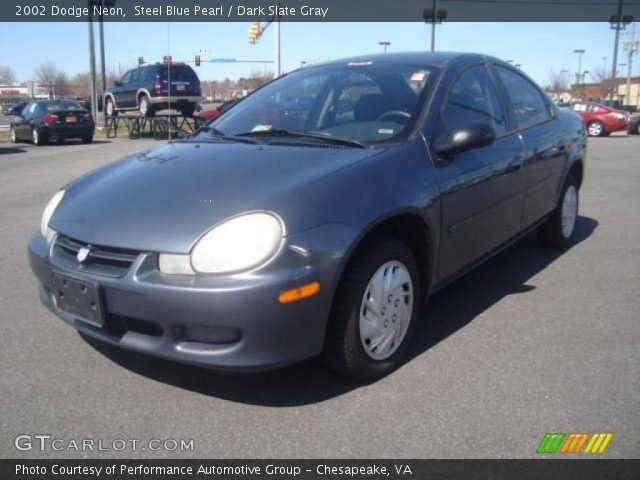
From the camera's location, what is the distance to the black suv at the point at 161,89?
66.9 ft

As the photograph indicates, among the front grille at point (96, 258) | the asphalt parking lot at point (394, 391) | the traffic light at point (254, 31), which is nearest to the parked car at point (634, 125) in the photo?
the traffic light at point (254, 31)

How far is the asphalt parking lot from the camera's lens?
234cm

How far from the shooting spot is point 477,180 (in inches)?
133

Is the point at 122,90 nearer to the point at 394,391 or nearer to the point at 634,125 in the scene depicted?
the point at 634,125

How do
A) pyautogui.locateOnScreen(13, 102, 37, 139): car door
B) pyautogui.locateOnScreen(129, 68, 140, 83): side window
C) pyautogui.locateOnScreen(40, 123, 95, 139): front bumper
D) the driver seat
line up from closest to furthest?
the driver seat < pyautogui.locateOnScreen(40, 123, 95, 139): front bumper < pyautogui.locateOnScreen(13, 102, 37, 139): car door < pyautogui.locateOnScreen(129, 68, 140, 83): side window

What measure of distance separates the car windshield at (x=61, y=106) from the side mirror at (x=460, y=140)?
18.6 meters

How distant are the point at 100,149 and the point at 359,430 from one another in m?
16.6

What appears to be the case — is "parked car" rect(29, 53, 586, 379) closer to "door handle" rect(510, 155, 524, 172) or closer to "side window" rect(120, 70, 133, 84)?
"door handle" rect(510, 155, 524, 172)

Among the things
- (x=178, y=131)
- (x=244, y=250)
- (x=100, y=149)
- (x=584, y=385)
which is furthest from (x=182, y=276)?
(x=178, y=131)

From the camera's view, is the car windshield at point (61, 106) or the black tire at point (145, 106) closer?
the car windshield at point (61, 106)

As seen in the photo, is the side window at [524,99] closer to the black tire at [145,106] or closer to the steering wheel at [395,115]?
the steering wheel at [395,115]

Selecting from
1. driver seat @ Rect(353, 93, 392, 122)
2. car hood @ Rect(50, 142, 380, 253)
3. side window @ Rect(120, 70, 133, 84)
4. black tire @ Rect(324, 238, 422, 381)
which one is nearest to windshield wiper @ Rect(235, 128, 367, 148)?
car hood @ Rect(50, 142, 380, 253)

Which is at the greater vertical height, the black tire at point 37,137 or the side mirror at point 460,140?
the side mirror at point 460,140

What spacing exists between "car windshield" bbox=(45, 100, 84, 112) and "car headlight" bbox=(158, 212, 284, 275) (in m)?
18.9
